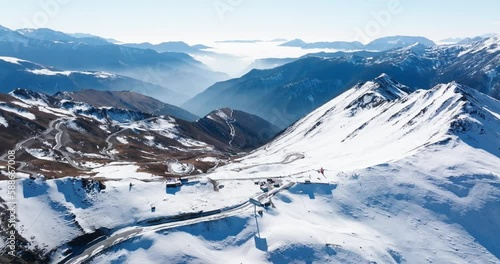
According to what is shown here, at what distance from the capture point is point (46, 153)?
144250mm

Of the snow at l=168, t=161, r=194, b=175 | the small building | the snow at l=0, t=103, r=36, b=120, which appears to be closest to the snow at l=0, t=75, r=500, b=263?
the small building

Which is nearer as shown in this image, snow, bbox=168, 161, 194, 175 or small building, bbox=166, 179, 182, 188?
small building, bbox=166, 179, 182, 188

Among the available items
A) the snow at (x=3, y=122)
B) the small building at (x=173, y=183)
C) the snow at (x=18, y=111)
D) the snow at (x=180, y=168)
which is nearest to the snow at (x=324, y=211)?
the small building at (x=173, y=183)

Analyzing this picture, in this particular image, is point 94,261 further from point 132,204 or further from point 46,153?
point 46,153

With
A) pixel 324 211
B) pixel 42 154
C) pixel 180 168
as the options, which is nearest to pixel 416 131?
pixel 324 211

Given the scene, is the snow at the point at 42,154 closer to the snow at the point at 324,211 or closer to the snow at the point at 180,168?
the snow at the point at 324,211

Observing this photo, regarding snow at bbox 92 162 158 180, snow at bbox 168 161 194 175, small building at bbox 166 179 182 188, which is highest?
small building at bbox 166 179 182 188

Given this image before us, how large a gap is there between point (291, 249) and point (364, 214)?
25973 millimetres

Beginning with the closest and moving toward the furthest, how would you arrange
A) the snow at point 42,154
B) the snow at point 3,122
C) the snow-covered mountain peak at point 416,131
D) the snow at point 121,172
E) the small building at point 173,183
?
the small building at point 173,183
the snow at point 121,172
the snow-covered mountain peak at point 416,131
the snow at point 42,154
the snow at point 3,122

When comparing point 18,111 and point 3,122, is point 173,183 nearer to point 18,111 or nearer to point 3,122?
point 3,122

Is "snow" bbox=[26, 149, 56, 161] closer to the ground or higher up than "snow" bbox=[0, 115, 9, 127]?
closer to the ground

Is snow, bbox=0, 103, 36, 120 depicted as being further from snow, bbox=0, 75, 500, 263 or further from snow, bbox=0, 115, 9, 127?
snow, bbox=0, 75, 500, 263

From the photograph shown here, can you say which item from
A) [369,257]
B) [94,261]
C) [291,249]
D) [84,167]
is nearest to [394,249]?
[369,257]

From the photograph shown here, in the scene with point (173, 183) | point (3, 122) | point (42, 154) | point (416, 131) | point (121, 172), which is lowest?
point (121, 172)
